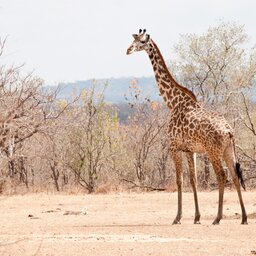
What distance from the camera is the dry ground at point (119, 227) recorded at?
33.0 feet

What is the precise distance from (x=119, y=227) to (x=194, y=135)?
7.78ft

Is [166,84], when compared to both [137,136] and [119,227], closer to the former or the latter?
[119,227]

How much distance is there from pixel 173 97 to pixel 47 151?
13.6 m

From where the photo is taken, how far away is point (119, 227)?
516 inches

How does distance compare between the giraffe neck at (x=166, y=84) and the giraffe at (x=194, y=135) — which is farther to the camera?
the giraffe neck at (x=166, y=84)

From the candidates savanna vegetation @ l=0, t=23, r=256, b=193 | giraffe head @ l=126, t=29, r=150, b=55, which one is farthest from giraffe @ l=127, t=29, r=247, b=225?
savanna vegetation @ l=0, t=23, r=256, b=193

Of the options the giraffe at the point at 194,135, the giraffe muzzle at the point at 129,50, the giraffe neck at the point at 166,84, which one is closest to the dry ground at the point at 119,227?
the giraffe at the point at 194,135

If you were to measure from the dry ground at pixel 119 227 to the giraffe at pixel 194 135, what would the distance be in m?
0.84

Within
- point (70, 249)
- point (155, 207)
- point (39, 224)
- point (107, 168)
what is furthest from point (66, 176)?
point (70, 249)

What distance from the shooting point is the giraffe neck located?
1454 cm

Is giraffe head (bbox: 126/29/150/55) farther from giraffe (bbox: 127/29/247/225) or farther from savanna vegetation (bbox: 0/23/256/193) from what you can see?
savanna vegetation (bbox: 0/23/256/193)

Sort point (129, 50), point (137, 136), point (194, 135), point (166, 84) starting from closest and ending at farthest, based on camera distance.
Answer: point (194, 135) → point (129, 50) → point (166, 84) → point (137, 136)

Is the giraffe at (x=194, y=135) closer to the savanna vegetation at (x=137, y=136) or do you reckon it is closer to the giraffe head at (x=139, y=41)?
the giraffe head at (x=139, y=41)

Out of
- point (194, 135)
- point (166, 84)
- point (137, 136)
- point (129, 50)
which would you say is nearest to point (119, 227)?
point (194, 135)
